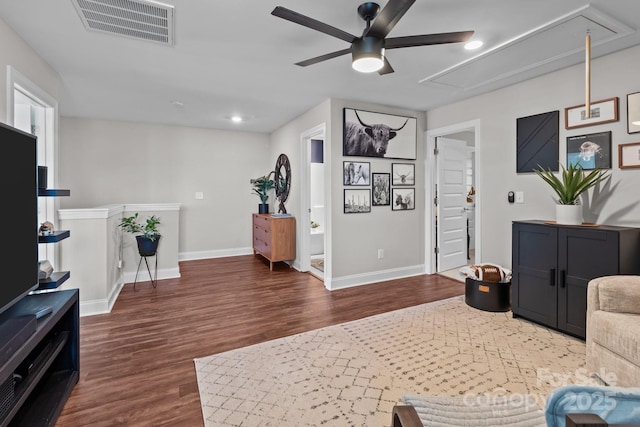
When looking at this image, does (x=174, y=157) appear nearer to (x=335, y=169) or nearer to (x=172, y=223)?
(x=172, y=223)

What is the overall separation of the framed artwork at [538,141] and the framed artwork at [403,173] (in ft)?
4.52

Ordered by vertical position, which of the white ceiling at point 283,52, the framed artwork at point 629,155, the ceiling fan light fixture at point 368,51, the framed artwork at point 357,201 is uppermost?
the white ceiling at point 283,52

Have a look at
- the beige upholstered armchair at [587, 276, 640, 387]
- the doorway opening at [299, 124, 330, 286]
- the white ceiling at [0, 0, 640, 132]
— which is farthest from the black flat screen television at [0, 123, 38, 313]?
the beige upholstered armchair at [587, 276, 640, 387]

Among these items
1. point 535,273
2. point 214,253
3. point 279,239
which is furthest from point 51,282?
point 214,253

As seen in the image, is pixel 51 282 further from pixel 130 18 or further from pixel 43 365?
pixel 130 18

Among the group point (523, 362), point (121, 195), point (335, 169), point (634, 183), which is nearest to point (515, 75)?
point (634, 183)

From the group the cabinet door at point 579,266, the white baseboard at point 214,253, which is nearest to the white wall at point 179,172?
the white baseboard at point 214,253

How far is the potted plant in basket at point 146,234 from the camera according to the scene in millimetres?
3903

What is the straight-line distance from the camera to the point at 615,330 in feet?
5.74

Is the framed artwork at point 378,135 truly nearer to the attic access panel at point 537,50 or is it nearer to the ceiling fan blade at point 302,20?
the attic access panel at point 537,50

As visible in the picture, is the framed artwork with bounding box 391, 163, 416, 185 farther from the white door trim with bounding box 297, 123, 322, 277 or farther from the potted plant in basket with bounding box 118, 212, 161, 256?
the potted plant in basket with bounding box 118, 212, 161, 256

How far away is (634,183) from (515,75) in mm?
1424

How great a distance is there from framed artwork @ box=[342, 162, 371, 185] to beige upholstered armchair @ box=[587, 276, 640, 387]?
2572 millimetres

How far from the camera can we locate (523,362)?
2186 millimetres
